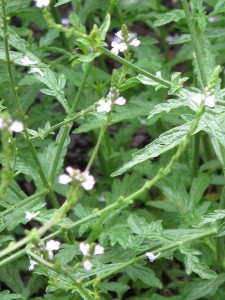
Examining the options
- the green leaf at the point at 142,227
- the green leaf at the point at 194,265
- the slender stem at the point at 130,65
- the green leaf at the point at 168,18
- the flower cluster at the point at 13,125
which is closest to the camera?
the flower cluster at the point at 13,125

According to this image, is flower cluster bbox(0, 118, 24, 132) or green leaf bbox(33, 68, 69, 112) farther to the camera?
green leaf bbox(33, 68, 69, 112)

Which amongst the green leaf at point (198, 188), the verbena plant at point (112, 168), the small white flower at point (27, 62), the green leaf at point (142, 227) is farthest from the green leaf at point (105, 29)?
the green leaf at point (198, 188)

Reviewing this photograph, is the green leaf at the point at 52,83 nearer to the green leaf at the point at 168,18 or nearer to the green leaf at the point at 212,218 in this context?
the green leaf at the point at 168,18

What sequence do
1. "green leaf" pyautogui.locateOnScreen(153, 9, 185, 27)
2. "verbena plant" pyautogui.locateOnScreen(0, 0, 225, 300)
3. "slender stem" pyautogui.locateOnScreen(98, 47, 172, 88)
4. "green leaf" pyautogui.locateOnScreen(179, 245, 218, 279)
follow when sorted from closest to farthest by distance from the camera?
"verbena plant" pyautogui.locateOnScreen(0, 0, 225, 300) → "slender stem" pyautogui.locateOnScreen(98, 47, 172, 88) → "green leaf" pyautogui.locateOnScreen(179, 245, 218, 279) → "green leaf" pyautogui.locateOnScreen(153, 9, 185, 27)

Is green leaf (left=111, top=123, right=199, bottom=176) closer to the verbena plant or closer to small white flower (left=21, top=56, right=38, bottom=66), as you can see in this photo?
the verbena plant

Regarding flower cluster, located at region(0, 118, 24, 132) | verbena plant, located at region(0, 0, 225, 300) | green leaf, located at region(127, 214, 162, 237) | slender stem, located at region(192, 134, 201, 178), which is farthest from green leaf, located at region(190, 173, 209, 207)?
flower cluster, located at region(0, 118, 24, 132)

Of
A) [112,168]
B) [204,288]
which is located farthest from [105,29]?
[112,168]

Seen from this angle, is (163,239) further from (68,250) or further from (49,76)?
(49,76)
